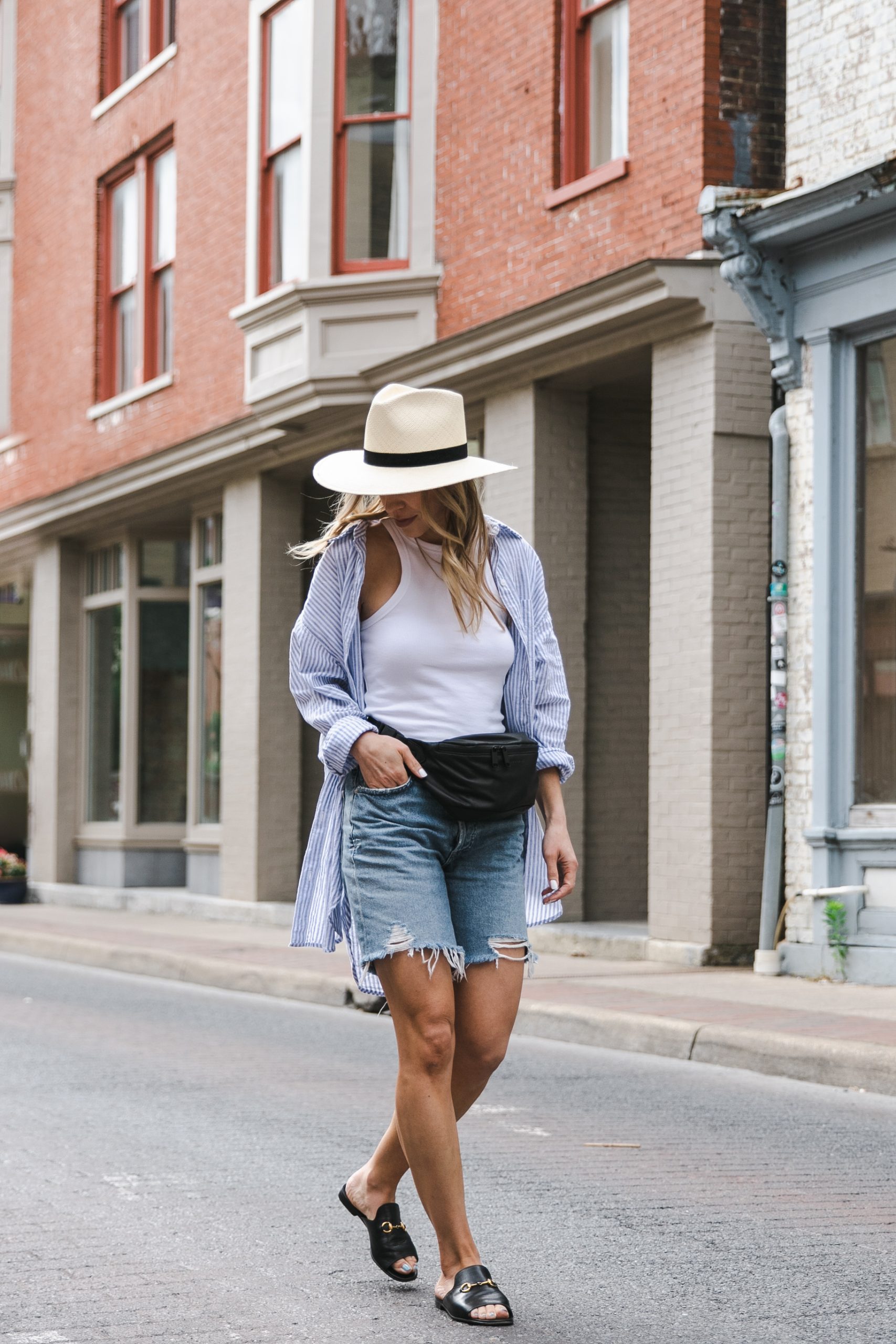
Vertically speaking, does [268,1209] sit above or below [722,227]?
below

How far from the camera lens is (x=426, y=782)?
4.06m

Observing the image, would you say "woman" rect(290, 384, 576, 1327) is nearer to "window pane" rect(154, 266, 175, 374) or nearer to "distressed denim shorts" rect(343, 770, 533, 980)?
"distressed denim shorts" rect(343, 770, 533, 980)

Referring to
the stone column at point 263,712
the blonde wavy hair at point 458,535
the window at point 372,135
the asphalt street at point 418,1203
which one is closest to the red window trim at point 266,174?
the window at point 372,135

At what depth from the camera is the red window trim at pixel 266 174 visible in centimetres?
1633

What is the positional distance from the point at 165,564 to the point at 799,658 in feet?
34.5

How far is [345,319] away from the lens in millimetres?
15102

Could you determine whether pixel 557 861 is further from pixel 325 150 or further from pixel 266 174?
pixel 266 174

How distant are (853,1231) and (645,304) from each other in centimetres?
771

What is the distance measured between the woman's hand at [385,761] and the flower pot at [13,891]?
58.6 ft

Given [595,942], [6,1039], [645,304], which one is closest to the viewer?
[6,1039]

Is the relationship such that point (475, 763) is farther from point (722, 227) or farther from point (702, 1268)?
point (722, 227)

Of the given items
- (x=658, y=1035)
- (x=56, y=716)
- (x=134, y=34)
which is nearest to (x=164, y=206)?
(x=134, y=34)

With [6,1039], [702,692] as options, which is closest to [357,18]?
[702,692]

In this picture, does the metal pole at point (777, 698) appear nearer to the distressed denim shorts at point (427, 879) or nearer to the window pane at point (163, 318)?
the distressed denim shorts at point (427, 879)
